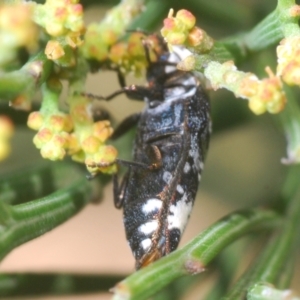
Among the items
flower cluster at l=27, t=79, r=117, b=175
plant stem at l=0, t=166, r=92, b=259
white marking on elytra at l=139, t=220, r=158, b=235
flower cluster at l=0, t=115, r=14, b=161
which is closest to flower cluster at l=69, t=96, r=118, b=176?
flower cluster at l=27, t=79, r=117, b=175

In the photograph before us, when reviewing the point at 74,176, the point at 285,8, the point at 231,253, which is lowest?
the point at 231,253

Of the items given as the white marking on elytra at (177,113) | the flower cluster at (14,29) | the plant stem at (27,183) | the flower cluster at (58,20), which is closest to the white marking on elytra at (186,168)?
the white marking on elytra at (177,113)

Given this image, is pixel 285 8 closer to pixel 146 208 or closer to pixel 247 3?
pixel 146 208

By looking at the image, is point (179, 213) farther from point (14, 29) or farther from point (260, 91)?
point (14, 29)

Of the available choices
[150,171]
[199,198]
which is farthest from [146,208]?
[199,198]

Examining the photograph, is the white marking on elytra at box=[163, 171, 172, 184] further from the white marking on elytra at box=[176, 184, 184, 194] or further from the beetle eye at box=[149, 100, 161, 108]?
the beetle eye at box=[149, 100, 161, 108]

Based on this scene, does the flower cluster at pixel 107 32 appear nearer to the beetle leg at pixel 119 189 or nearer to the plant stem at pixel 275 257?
the beetle leg at pixel 119 189
